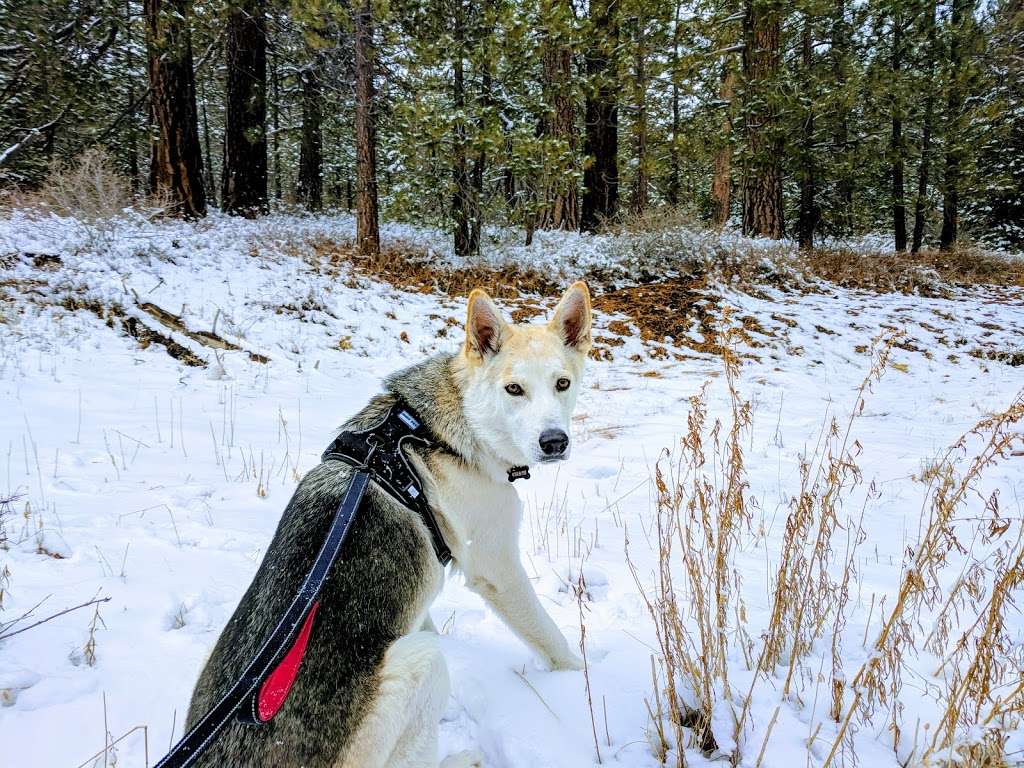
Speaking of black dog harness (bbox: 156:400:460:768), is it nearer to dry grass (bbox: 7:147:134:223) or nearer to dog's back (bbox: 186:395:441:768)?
dog's back (bbox: 186:395:441:768)

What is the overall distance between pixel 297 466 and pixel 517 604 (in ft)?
9.29

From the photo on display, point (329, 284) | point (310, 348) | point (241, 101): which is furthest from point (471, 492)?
point (241, 101)

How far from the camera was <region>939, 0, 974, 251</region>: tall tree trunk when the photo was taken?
Result: 1368cm

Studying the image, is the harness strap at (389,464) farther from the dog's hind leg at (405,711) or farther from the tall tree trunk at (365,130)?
the tall tree trunk at (365,130)

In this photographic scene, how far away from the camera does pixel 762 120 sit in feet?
42.7

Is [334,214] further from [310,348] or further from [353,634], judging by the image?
[353,634]

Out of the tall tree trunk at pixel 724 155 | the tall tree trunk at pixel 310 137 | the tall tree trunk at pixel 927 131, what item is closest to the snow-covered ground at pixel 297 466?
the tall tree trunk at pixel 724 155

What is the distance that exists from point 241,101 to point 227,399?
12495mm

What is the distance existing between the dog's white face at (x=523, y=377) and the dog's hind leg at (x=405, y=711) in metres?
1.00

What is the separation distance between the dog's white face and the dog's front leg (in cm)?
50

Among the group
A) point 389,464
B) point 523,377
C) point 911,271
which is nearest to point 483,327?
point 523,377

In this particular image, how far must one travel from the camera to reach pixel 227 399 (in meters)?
5.92

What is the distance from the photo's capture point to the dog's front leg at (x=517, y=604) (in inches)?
100

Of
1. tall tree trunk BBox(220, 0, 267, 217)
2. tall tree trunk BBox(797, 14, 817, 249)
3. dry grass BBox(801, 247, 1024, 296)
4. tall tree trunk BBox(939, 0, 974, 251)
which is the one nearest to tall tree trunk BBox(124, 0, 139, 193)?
tall tree trunk BBox(220, 0, 267, 217)
